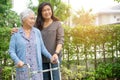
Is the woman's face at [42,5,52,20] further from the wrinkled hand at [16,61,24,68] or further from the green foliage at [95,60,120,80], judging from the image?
the green foliage at [95,60,120,80]

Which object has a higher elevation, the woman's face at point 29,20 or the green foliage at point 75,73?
the woman's face at point 29,20

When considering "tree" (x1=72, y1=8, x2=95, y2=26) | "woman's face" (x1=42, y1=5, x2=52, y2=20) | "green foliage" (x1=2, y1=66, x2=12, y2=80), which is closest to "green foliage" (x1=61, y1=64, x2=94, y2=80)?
"green foliage" (x1=2, y1=66, x2=12, y2=80)

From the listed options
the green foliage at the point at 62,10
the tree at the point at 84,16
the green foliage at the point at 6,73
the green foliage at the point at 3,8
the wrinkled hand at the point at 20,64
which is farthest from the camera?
the tree at the point at 84,16

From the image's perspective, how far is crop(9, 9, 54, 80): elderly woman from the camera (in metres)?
4.19

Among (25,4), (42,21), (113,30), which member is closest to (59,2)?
(25,4)

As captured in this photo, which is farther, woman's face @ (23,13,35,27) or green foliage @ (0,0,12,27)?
green foliage @ (0,0,12,27)

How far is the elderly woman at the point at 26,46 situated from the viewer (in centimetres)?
419

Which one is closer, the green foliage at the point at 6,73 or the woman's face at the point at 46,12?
the woman's face at the point at 46,12

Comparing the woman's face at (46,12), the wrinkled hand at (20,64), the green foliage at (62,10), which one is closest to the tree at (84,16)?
the green foliage at (62,10)

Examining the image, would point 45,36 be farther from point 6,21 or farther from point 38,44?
point 6,21

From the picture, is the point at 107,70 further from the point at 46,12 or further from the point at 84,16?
the point at 84,16

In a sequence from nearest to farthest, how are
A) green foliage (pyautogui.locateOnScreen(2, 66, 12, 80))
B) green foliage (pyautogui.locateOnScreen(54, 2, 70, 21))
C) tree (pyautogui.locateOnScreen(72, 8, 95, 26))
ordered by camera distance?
green foliage (pyautogui.locateOnScreen(2, 66, 12, 80)) → green foliage (pyautogui.locateOnScreen(54, 2, 70, 21)) → tree (pyautogui.locateOnScreen(72, 8, 95, 26))

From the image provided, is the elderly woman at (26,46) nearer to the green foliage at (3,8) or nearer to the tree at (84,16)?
the green foliage at (3,8)

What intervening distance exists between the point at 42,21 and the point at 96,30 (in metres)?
3.68
